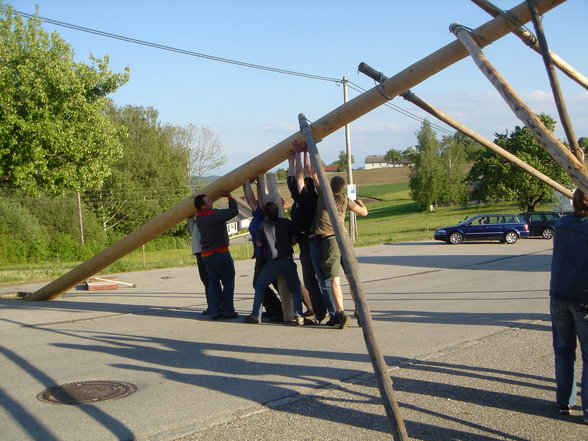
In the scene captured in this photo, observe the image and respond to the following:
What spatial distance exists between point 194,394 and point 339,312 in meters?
3.23

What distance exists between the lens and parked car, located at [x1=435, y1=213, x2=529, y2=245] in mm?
31906

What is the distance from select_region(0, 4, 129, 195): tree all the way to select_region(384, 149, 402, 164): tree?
167 m

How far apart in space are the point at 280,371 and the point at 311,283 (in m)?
2.41

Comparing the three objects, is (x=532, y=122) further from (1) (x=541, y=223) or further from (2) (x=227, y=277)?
(1) (x=541, y=223)

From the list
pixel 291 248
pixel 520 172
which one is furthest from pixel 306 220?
pixel 520 172

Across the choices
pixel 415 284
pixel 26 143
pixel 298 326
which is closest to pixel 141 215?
pixel 26 143

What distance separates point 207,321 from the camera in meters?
10.0

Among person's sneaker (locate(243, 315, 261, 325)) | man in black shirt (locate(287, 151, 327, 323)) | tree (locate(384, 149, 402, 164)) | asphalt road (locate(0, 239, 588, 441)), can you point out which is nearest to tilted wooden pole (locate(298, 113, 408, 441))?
asphalt road (locate(0, 239, 588, 441))

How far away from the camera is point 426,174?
3253 inches

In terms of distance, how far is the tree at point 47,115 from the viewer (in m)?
16.6

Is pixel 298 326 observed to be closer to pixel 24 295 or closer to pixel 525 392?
pixel 525 392

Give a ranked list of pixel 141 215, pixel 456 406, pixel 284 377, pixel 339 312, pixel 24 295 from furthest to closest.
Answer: pixel 141 215 < pixel 24 295 < pixel 339 312 < pixel 284 377 < pixel 456 406

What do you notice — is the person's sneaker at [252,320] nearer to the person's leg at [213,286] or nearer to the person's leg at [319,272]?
the person's leg at [213,286]

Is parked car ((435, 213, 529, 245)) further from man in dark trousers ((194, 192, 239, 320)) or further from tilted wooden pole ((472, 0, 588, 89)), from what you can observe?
tilted wooden pole ((472, 0, 588, 89))
